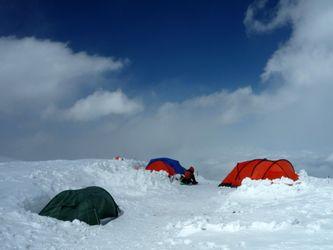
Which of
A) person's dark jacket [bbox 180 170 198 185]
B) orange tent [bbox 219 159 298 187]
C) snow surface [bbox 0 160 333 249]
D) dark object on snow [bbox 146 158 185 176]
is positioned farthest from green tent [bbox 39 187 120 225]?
dark object on snow [bbox 146 158 185 176]

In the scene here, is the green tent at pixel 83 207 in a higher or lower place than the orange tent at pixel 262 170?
lower

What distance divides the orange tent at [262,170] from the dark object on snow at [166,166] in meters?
4.90

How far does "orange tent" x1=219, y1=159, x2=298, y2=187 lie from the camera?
2298 centimetres

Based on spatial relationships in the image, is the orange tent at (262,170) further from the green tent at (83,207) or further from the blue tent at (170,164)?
the green tent at (83,207)

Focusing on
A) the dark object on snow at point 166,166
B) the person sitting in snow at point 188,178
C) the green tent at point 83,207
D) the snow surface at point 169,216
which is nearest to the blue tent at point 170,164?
the dark object on snow at point 166,166

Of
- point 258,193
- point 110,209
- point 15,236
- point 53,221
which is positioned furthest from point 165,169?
point 15,236

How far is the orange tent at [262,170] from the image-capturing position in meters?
23.0

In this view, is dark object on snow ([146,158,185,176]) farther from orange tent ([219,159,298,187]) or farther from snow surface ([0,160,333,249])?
snow surface ([0,160,333,249])

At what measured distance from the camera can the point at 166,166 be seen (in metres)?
29.3

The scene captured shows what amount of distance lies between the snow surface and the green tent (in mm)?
494

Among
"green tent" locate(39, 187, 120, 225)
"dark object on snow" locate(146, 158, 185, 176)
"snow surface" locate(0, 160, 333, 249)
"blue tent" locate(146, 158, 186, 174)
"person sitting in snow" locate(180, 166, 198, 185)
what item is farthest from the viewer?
"blue tent" locate(146, 158, 186, 174)

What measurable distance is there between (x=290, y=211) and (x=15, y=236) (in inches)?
361

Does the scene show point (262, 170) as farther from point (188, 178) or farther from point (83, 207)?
point (83, 207)

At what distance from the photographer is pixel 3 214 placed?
529 inches
